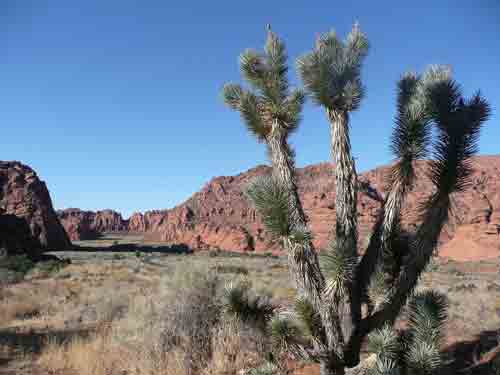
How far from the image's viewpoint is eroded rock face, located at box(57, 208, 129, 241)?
11362 cm

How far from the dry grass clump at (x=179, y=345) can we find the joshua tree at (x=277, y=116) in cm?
200

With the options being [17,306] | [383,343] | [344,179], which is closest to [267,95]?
[344,179]

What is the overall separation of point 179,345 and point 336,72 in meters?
5.46

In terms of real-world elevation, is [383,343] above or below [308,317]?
below

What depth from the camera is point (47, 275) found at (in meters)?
23.0

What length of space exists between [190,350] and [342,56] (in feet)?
17.9

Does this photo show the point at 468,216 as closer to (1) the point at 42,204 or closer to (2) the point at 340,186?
(2) the point at 340,186

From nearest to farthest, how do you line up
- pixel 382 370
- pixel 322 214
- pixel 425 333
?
pixel 382 370, pixel 425 333, pixel 322 214

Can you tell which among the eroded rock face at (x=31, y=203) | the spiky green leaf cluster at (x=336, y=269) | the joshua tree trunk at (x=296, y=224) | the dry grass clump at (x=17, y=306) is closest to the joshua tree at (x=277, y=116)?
the joshua tree trunk at (x=296, y=224)

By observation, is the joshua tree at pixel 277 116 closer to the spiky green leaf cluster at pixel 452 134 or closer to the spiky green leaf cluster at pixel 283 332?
the spiky green leaf cluster at pixel 283 332

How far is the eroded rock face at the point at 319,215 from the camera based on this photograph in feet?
76.5

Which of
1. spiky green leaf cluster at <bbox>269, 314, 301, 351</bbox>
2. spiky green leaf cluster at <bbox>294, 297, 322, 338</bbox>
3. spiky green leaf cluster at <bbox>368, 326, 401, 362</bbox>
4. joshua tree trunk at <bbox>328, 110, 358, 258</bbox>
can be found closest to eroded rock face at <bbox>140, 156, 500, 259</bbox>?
joshua tree trunk at <bbox>328, 110, 358, 258</bbox>

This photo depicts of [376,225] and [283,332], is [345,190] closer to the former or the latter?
[376,225]

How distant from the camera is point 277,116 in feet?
15.9
